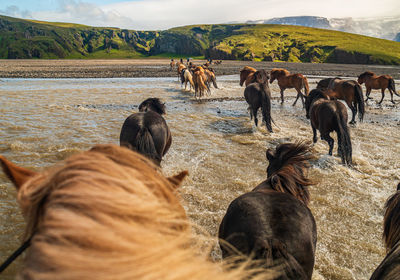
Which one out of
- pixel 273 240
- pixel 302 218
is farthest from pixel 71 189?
pixel 302 218

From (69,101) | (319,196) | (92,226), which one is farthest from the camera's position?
(69,101)

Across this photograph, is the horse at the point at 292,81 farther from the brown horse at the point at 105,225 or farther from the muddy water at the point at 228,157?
the brown horse at the point at 105,225

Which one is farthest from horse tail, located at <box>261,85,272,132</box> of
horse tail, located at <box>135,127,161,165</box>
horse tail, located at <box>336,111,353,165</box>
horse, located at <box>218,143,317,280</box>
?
horse, located at <box>218,143,317,280</box>

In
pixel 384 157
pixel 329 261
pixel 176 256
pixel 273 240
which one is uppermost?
pixel 176 256

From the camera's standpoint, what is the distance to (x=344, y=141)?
699 centimetres

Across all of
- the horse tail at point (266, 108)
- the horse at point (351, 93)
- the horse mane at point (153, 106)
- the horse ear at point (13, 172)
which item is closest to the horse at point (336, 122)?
the horse tail at point (266, 108)

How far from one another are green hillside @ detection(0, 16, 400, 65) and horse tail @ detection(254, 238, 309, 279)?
93109 mm

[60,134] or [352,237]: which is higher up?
[60,134]

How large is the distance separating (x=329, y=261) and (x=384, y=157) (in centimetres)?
Answer: 554

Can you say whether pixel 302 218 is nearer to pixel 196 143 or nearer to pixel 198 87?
pixel 196 143

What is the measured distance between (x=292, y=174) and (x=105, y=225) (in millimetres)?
2774

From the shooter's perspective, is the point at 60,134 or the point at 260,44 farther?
the point at 260,44

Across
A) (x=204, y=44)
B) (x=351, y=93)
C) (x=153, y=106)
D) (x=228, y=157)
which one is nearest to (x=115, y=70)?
(x=351, y=93)

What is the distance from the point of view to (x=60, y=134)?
8516 mm
